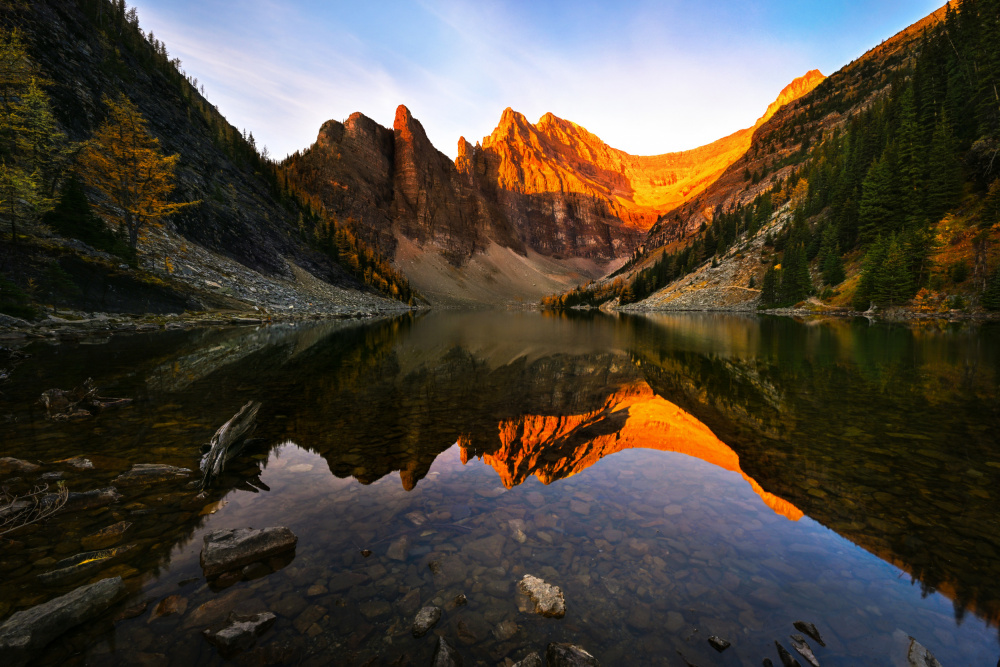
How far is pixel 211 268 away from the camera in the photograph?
53469 millimetres

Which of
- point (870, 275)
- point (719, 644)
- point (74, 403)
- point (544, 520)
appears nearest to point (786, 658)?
point (719, 644)

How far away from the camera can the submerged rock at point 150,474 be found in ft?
23.6

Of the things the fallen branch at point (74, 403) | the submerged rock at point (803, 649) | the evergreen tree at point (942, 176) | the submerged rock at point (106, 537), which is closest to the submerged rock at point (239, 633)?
the submerged rock at point (106, 537)

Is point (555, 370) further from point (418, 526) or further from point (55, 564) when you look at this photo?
point (55, 564)

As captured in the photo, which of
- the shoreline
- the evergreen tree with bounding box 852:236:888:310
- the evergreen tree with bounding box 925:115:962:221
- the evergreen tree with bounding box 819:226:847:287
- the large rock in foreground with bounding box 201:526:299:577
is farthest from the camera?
the evergreen tree with bounding box 819:226:847:287

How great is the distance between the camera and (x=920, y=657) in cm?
378

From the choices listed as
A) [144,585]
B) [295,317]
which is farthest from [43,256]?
[144,585]

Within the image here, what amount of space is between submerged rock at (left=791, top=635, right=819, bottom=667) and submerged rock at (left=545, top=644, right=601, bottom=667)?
204cm

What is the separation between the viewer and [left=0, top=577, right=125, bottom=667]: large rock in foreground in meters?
3.48

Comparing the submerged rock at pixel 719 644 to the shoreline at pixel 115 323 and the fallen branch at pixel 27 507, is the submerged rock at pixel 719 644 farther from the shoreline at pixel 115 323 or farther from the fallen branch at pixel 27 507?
the shoreline at pixel 115 323

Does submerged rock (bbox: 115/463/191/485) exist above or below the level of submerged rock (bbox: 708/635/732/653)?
above

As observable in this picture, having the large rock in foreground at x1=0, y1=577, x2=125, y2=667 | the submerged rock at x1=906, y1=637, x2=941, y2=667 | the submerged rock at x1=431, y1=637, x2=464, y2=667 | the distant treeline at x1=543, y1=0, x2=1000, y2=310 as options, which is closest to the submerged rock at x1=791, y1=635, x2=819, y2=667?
A: the submerged rock at x1=906, y1=637, x2=941, y2=667

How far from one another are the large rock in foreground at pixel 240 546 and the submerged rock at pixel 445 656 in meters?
2.95

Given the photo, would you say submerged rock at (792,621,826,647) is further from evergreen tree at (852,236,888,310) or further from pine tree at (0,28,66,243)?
evergreen tree at (852,236,888,310)
